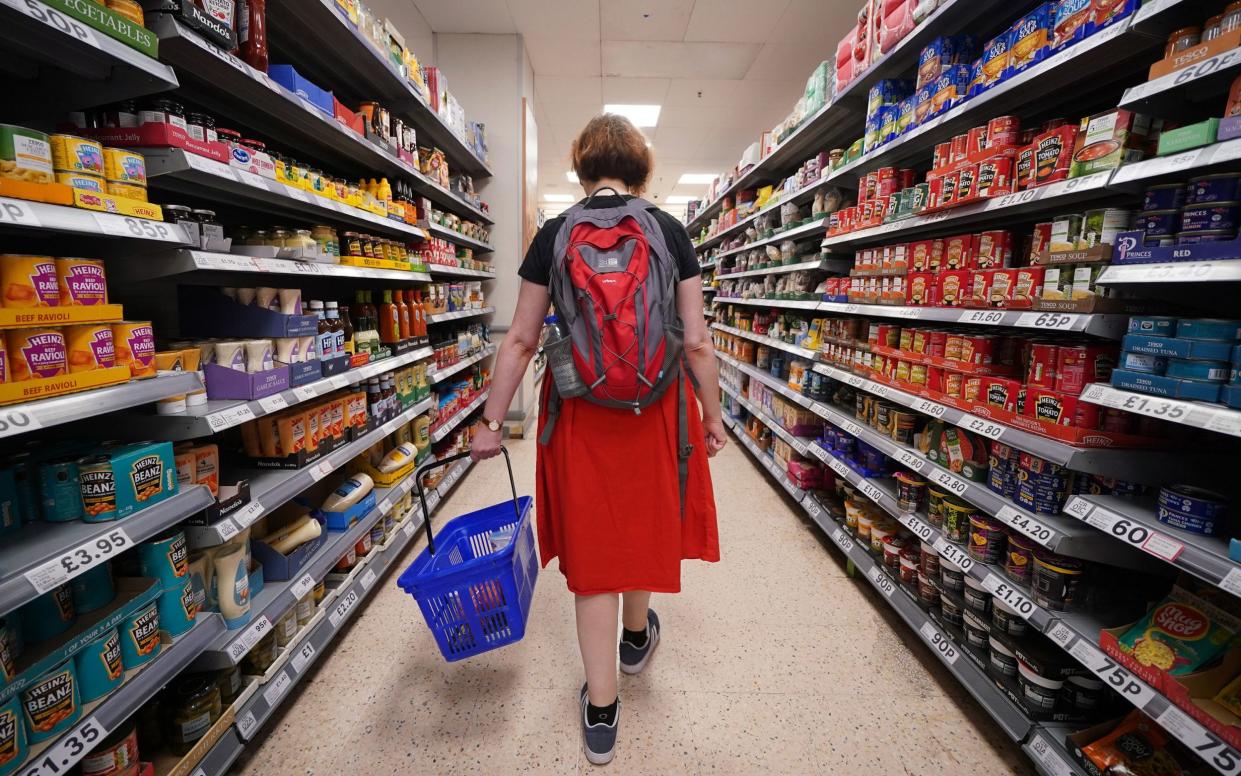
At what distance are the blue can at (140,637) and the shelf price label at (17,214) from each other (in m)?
0.89

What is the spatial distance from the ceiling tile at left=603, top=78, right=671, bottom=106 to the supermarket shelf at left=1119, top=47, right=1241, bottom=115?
5323 millimetres

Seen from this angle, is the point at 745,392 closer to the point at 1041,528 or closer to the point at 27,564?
the point at 1041,528

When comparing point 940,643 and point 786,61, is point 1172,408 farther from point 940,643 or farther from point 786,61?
point 786,61

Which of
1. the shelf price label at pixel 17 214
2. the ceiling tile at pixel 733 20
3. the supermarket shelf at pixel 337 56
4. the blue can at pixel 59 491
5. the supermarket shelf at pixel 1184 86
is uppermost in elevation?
the ceiling tile at pixel 733 20

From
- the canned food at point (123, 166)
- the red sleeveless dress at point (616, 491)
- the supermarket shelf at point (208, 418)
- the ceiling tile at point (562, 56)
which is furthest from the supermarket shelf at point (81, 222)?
the ceiling tile at point (562, 56)

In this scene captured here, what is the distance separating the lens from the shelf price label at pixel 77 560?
1.01m

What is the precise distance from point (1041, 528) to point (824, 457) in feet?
4.68

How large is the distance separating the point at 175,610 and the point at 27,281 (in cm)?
85

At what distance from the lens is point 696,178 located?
36.8 ft

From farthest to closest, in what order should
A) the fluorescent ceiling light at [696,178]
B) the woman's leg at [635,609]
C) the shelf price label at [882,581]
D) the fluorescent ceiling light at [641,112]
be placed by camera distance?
the fluorescent ceiling light at [696,178] < the fluorescent ceiling light at [641,112] < the shelf price label at [882,581] < the woman's leg at [635,609]

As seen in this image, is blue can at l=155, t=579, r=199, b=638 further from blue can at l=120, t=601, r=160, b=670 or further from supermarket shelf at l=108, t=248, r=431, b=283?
supermarket shelf at l=108, t=248, r=431, b=283

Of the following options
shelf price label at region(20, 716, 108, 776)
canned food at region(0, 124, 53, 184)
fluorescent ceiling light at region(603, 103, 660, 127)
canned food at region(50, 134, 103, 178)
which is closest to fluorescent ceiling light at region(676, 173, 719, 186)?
fluorescent ceiling light at region(603, 103, 660, 127)

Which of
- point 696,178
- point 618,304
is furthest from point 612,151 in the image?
point 696,178

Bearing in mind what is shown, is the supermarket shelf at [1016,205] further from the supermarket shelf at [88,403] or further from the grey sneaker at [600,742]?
the supermarket shelf at [88,403]
